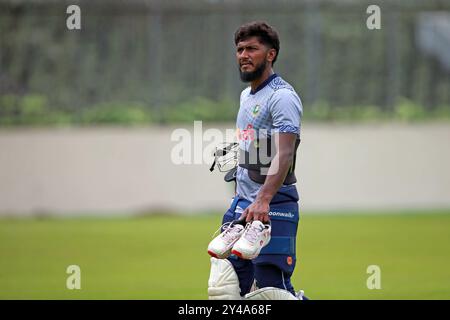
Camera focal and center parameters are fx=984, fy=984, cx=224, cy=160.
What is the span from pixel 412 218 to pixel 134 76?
6902 millimetres

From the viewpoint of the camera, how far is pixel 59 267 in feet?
44.8

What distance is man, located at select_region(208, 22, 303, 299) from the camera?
7355 mm

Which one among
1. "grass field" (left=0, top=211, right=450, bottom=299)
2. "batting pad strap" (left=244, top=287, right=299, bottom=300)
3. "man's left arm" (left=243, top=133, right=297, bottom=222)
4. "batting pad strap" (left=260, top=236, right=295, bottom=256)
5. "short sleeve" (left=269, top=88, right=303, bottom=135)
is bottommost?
"grass field" (left=0, top=211, right=450, bottom=299)

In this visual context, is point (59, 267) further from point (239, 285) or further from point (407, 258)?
point (239, 285)

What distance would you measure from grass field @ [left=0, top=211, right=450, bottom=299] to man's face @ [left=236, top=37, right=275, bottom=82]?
3.81 meters

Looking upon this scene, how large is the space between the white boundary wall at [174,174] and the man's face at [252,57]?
13.2 metres

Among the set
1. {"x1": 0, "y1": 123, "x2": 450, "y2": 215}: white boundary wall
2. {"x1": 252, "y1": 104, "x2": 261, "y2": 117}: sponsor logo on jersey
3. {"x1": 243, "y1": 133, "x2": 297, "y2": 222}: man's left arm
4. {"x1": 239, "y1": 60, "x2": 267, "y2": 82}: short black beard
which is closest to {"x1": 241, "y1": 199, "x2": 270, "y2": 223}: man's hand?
{"x1": 243, "y1": 133, "x2": 297, "y2": 222}: man's left arm

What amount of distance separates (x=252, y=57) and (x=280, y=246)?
1476 millimetres

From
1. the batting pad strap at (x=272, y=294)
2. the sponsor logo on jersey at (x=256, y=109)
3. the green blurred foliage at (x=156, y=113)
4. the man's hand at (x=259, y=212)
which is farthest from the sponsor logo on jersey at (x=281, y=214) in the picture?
the green blurred foliage at (x=156, y=113)

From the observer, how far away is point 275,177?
7.33 m

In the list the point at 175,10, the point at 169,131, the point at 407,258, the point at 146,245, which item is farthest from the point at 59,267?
the point at 175,10

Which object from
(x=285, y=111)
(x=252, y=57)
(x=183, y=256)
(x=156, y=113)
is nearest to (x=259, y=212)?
(x=285, y=111)

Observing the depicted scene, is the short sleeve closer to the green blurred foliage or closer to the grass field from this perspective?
the grass field

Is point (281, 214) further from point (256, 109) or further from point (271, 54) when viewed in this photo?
point (271, 54)
